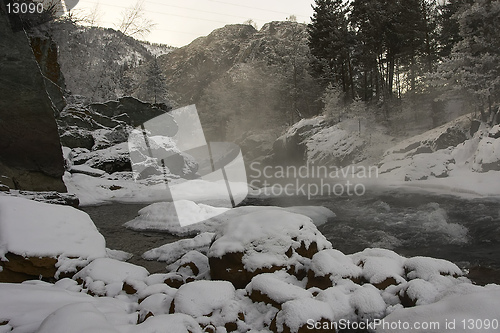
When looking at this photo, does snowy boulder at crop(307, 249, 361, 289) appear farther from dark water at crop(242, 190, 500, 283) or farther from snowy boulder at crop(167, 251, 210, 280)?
dark water at crop(242, 190, 500, 283)

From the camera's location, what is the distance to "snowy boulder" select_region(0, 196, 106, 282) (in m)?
4.50

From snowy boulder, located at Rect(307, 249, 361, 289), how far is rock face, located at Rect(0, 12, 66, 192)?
8769mm

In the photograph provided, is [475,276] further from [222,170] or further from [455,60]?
[222,170]

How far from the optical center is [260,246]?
16.2 feet

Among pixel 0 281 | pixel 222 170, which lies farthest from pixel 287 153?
pixel 0 281

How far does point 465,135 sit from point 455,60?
183 inches

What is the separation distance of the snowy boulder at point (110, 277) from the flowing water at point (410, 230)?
1190 mm

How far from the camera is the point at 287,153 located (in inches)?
1253

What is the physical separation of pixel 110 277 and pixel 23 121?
22.5ft

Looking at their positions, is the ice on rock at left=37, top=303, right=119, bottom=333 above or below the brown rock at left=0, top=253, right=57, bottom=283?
above

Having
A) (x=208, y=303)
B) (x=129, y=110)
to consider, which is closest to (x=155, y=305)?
(x=208, y=303)

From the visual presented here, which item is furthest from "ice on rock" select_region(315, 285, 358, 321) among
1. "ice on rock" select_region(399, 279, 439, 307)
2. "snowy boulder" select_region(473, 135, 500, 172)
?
"snowy boulder" select_region(473, 135, 500, 172)

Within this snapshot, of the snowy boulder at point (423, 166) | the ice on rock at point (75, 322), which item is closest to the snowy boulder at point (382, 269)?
the ice on rock at point (75, 322)

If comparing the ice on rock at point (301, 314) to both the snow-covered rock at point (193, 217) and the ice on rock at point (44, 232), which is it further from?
the snow-covered rock at point (193, 217)
